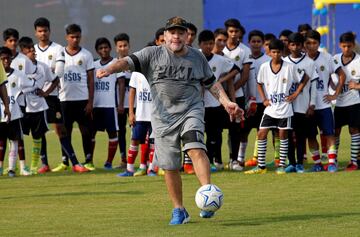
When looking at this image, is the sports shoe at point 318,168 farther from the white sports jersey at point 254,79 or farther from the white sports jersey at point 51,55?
the white sports jersey at point 51,55

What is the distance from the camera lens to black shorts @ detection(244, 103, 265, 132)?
17531 mm

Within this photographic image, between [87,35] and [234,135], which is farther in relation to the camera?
[87,35]

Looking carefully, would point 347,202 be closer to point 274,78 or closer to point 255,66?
point 274,78

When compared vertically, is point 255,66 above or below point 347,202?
above

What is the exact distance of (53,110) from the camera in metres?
17.5

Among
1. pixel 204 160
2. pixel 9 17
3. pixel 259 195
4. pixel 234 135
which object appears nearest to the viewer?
pixel 204 160

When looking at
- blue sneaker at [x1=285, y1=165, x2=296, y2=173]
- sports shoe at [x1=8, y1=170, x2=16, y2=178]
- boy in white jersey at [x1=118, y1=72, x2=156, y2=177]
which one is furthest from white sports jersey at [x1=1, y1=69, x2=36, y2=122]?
blue sneaker at [x1=285, y1=165, x2=296, y2=173]

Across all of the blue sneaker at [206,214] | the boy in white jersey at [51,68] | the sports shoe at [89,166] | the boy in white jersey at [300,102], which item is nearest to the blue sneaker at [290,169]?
the boy in white jersey at [300,102]

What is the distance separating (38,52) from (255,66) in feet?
11.4

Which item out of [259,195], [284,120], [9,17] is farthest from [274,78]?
[9,17]

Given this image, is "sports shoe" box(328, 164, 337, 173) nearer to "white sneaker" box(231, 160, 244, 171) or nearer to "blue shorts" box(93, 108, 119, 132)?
"white sneaker" box(231, 160, 244, 171)

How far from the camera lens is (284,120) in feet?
52.1

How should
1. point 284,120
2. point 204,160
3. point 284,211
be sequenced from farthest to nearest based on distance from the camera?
1. point 284,120
2. point 284,211
3. point 204,160

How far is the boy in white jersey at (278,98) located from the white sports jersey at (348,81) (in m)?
0.66
